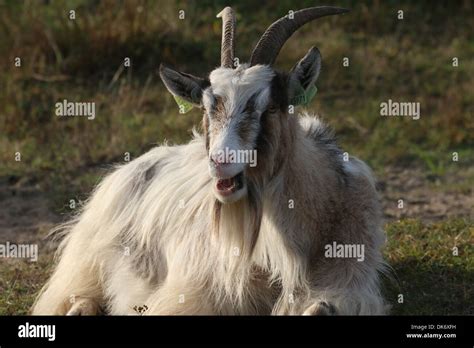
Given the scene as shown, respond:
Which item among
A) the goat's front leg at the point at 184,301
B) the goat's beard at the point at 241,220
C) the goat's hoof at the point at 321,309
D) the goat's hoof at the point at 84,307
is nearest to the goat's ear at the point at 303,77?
the goat's beard at the point at 241,220

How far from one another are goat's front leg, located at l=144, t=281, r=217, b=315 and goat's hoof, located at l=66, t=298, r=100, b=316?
78 cm

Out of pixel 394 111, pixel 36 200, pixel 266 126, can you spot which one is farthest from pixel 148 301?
pixel 394 111

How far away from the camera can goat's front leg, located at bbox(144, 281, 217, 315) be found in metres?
8.28

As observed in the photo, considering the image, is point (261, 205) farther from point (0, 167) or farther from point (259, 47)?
point (0, 167)

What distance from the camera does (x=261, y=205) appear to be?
7.91m

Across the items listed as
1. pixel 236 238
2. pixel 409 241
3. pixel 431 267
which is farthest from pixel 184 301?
pixel 409 241

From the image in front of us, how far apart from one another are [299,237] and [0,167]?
18.0 feet

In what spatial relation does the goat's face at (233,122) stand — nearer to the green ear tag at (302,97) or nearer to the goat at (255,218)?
the goat at (255,218)

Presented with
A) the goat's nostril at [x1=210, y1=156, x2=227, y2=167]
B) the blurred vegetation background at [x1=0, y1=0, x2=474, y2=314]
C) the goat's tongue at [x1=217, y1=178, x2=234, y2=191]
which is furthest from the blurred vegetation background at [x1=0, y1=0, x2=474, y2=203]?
the goat's nostril at [x1=210, y1=156, x2=227, y2=167]

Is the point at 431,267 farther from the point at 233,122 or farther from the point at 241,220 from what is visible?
the point at 233,122

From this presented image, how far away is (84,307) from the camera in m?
9.12

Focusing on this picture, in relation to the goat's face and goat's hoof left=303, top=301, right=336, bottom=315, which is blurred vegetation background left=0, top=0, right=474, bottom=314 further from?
the goat's face

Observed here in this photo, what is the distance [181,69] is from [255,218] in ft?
25.0

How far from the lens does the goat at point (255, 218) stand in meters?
7.80
